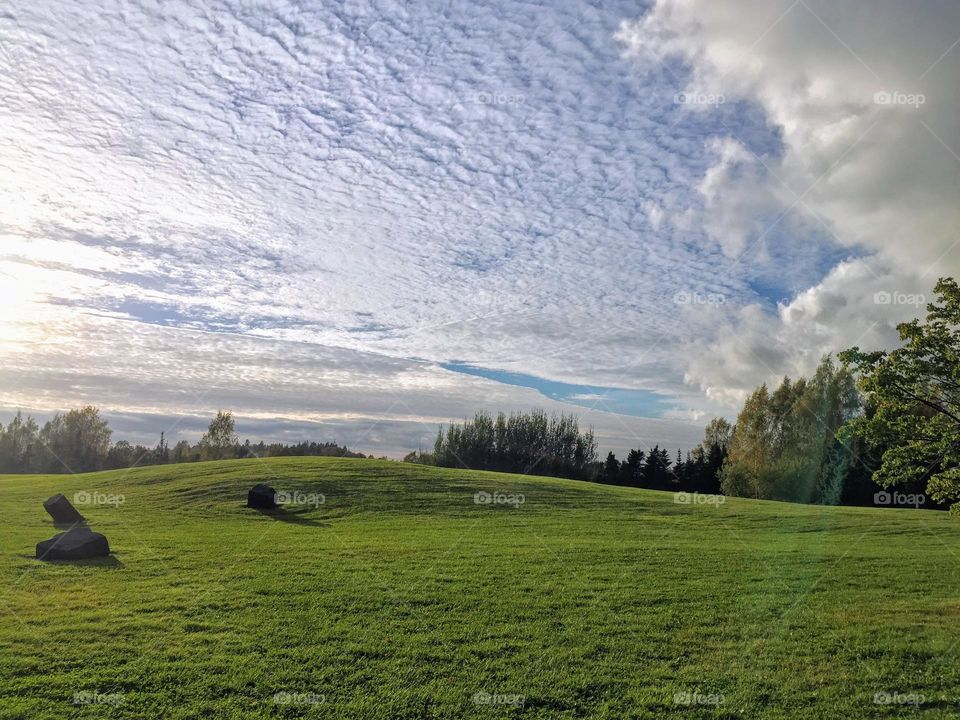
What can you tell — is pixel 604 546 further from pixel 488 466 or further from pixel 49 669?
pixel 488 466

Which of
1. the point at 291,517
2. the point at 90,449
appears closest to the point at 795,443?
the point at 291,517

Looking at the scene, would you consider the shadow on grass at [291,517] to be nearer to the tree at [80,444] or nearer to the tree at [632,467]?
the tree at [632,467]

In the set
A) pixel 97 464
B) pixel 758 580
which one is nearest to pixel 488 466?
pixel 97 464

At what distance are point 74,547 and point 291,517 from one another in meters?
12.8

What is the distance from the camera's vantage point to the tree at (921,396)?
17.3 m

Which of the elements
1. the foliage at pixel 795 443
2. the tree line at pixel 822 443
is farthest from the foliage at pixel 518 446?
the foliage at pixel 795 443

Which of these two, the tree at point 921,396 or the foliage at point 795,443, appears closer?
the tree at point 921,396

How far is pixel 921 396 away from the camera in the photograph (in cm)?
1752

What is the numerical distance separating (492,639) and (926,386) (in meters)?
13.6

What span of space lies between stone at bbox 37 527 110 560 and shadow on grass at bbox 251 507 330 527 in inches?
406

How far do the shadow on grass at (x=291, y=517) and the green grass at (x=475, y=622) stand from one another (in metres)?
1.40

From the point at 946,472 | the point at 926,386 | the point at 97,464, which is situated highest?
the point at 926,386

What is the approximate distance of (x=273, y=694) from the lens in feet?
38.4

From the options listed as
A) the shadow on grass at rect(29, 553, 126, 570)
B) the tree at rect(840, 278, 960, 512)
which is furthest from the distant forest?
the shadow on grass at rect(29, 553, 126, 570)
